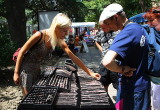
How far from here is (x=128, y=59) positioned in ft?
6.92

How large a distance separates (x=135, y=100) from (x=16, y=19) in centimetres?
911

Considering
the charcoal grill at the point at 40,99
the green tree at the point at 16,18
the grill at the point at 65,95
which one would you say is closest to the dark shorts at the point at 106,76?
the grill at the point at 65,95

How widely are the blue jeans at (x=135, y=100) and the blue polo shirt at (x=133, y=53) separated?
0.04 meters

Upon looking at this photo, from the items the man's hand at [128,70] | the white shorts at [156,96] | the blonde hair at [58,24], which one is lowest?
the white shorts at [156,96]

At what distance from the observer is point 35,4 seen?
14039mm

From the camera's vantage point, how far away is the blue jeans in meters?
2.18

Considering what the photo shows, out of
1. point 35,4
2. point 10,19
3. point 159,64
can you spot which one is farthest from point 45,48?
point 35,4

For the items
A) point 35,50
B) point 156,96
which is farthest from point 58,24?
point 156,96

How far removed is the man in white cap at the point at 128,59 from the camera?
201 centimetres

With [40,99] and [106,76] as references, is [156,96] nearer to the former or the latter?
[106,76]

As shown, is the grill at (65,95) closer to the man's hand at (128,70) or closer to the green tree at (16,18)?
the man's hand at (128,70)

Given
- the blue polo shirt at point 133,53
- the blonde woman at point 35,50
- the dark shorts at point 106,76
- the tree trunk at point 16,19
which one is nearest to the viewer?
the blue polo shirt at point 133,53

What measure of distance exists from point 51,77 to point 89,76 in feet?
1.90

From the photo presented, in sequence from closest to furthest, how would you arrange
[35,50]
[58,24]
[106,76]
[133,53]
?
[133,53], [58,24], [35,50], [106,76]
